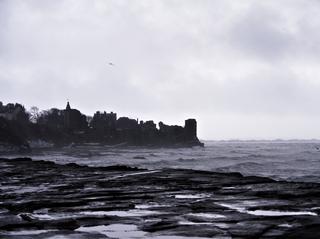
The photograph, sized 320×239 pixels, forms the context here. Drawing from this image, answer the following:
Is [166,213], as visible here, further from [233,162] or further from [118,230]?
[233,162]

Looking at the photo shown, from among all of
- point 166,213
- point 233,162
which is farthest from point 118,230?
point 233,162

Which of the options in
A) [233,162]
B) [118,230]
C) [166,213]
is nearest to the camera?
[118,230]

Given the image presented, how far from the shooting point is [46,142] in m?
153

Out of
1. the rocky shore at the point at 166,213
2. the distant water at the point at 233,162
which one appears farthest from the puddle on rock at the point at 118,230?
the distant water at the point at 233,162

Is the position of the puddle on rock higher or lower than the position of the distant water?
higher

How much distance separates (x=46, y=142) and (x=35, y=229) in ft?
495

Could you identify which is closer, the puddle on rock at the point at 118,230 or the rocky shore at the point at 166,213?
the puddle on rock at the point at 118,230

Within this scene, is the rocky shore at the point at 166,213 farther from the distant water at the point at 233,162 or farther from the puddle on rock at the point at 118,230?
the distant water at the point at 233,162

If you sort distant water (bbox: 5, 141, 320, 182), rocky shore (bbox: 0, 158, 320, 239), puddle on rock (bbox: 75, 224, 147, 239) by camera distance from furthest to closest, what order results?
distant water (bbox: 5, 141, 320, 182) < rocky shore (bbox: 0, 158, 320, 239) < puddle on rock (bbox: 75, 224, 147, 239)

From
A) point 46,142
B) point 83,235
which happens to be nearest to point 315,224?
point 83,235

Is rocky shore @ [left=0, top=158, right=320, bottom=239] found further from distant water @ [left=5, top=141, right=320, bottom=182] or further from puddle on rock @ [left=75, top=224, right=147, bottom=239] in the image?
distant water @ [left=5, top=141, right=320, bottom=182]

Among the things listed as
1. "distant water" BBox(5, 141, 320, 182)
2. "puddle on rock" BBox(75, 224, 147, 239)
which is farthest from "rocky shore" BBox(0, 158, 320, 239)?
"distant water" BBox(5, 141, 320, 182)

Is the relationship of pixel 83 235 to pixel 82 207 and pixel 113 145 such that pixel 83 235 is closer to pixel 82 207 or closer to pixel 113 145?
pixel 82 207

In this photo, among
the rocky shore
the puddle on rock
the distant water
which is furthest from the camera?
the distant water
